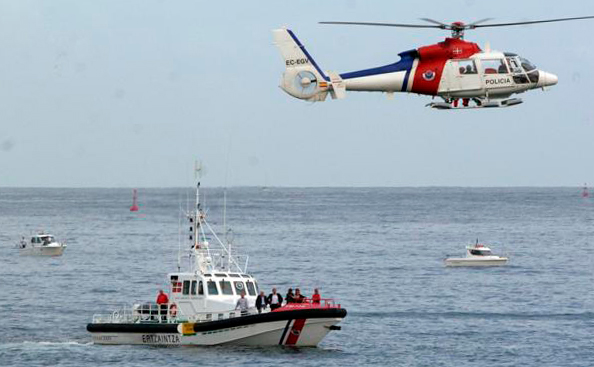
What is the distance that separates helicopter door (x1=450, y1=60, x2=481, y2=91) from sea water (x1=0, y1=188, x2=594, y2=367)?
11252mm

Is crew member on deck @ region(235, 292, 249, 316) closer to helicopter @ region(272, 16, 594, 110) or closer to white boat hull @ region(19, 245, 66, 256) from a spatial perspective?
helicopter @ region(272, 16, 594, 110)

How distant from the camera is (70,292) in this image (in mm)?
72812

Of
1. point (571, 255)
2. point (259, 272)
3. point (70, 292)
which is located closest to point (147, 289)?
point (70, 292)

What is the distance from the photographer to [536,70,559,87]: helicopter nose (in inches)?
1735

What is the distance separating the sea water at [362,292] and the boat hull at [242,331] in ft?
1.45

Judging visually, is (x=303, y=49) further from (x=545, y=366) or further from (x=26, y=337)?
(x=26, y=337)

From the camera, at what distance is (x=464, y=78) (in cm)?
4281

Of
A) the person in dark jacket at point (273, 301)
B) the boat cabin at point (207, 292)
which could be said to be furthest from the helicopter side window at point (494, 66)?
the boat cabin at point (207, 292)

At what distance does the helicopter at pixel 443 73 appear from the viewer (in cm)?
4222

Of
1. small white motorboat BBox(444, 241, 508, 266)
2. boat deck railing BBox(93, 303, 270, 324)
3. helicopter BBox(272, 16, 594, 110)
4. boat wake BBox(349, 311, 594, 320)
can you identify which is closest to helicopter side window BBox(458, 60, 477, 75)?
helicopter BBox(272, 16, 594, 110)

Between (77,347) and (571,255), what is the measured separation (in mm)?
67120

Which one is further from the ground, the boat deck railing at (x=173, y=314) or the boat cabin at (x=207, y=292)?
the boat cabin at (x=207, y=292)

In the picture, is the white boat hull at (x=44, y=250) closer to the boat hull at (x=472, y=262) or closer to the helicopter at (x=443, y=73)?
the boat hull at (x=472, y=262)

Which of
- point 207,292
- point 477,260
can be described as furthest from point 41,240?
point 207,292
